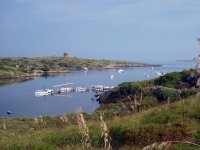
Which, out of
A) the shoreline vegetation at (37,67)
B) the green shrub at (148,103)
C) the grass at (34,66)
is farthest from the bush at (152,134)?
the grass at (34,66)

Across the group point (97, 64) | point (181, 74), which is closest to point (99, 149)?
point (181, 74)

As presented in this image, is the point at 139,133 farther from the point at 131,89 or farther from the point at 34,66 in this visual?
the point at 34,66

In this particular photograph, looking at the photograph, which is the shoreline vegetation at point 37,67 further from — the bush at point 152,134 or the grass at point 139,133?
the bush at point 152,134

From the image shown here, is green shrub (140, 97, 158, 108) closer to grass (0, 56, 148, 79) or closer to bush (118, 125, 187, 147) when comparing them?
bush (118, 125, 187, 147)

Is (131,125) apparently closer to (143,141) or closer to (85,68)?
(143,141)

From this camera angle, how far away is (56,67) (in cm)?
15450

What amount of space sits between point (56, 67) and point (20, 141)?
14631 cm

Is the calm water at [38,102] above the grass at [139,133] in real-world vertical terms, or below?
below

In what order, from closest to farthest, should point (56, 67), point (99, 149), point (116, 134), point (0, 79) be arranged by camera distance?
point (99, 149) → point (116, 134) → point (0, 79) → point (56, 67)

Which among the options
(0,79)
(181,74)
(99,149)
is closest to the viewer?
(99,149)

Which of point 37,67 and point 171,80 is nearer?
point 171,80

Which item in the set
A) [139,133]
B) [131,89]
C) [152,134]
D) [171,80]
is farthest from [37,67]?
[152,134]

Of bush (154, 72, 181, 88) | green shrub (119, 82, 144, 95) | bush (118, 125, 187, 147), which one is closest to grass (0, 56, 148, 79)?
green shrub (119, 82, 144, 95)

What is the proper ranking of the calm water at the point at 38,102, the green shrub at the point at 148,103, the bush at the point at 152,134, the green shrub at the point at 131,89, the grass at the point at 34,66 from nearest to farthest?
the bush at the point at 152,134
the green shrub at the point at 148,103
the green shrub at the point at 131,89
the calm water at the point at 38,102
the grass at the point at 34,66
